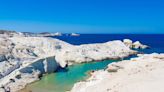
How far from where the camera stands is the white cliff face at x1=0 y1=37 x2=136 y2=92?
32.3 meters

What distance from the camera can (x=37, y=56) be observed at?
4706 centimetres

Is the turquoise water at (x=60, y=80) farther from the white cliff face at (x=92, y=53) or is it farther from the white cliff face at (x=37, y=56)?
the white cliff face at (x=92, y=53)

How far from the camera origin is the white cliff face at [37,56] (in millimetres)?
32344

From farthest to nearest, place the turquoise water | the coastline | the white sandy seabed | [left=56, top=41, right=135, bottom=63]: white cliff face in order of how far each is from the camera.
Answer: [left=56, top=41, right=135, bottom=63]: white cliff face
the coastline
the turquoise water
the white sandy seabed

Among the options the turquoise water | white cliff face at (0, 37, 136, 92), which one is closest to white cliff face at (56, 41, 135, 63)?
white cliff face at (0, 37, 136, 92)

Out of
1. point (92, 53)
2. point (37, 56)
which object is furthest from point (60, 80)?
point (92, 53)

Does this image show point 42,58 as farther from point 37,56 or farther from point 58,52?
point 58,52

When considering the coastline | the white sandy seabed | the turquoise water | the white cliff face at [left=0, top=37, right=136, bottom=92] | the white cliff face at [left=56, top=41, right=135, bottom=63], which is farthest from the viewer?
the white cliff face at [left=56, top=41, right=135, bottom=63]

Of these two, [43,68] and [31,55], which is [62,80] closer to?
[43,68]

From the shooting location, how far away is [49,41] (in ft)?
174

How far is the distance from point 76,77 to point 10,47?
13.8 meters

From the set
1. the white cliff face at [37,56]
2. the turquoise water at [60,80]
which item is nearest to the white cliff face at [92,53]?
the white cliff face at [37,56]

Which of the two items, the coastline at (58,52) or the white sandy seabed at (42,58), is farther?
the coastline at (58,52)

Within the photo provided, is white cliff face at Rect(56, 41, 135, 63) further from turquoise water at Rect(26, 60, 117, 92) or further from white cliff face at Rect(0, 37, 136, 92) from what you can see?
turquoise water at Rect(26, 60, 117, 92)
